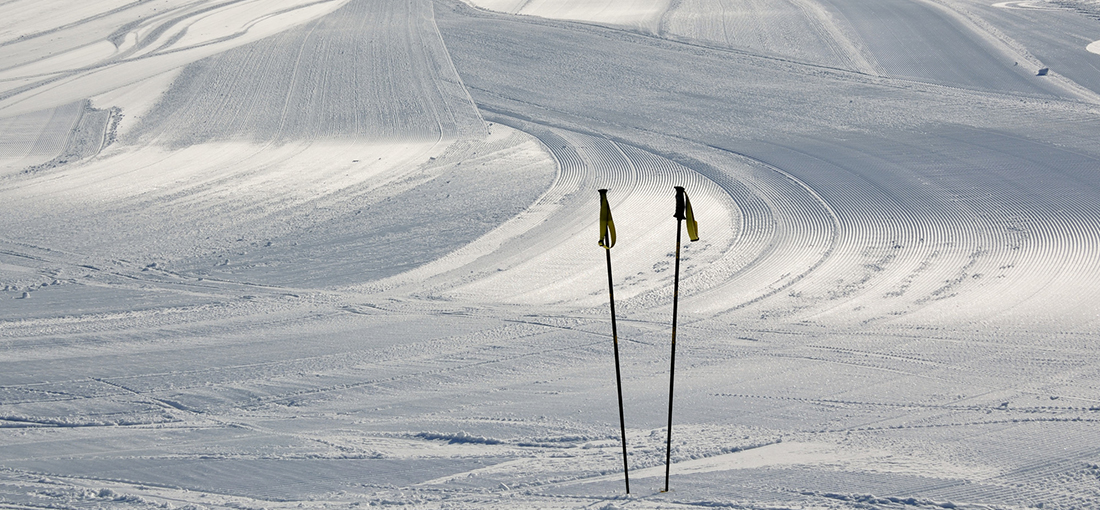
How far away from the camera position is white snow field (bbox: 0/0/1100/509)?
21.5 ft

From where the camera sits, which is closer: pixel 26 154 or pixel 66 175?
pixel 66 175

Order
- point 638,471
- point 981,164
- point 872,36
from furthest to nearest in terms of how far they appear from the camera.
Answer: point 872,36 < point 981,164 < point 638,471

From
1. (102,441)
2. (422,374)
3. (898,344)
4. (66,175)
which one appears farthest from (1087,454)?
(66,175)

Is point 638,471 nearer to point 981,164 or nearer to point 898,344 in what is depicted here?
point 898,344

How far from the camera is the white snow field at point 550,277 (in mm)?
6543

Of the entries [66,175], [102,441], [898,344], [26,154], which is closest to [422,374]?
[102,441]

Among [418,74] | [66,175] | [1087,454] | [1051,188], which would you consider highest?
[418,74]

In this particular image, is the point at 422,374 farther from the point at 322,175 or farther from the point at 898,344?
the point at 322,175

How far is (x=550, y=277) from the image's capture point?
10.6m

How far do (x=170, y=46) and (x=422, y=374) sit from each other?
19433 millimetres

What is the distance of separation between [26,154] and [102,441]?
11.4 meters

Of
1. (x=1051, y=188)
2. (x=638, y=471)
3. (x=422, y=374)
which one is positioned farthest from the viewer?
(x=1051, y=188)

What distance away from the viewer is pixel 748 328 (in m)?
9.12

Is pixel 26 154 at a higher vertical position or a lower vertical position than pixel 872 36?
lower
